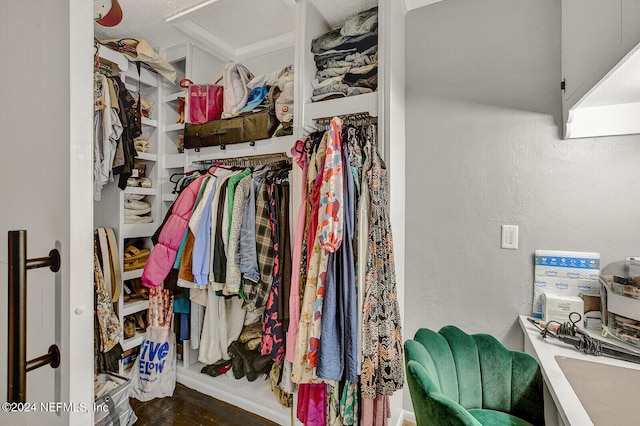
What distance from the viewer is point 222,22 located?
6.44 feet

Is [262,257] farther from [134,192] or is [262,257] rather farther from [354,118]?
[134,192]

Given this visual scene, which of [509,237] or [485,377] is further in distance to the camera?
[509,237]

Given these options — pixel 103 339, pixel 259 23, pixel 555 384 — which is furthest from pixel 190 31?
pixel 555 384

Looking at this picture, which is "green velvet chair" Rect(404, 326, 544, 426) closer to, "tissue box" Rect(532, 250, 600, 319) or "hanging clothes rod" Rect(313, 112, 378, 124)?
"tissue box" Rect(532, 250, 600, 319)

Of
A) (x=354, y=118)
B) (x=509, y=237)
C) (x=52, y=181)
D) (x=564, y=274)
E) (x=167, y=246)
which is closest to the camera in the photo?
(x=52, y=181)

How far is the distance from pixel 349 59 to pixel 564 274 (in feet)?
4.93

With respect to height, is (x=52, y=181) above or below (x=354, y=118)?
below

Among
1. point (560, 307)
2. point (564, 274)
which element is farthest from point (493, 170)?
point (560, 307)

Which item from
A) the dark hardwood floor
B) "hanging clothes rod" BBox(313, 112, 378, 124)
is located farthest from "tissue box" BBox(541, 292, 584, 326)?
the dark hardwood floor

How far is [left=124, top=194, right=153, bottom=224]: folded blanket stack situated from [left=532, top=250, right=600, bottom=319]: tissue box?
96.0 inches

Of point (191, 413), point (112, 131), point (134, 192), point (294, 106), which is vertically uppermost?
point (294, 106)

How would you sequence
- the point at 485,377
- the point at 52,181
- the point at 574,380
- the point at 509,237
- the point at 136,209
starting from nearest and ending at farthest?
the point at 52,181 → the point at 574,380 → the point at 485,377 → the point at 509,237 → the point at 136,209

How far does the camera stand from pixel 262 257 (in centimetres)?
158

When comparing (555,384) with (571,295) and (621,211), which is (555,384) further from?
(621,211)
